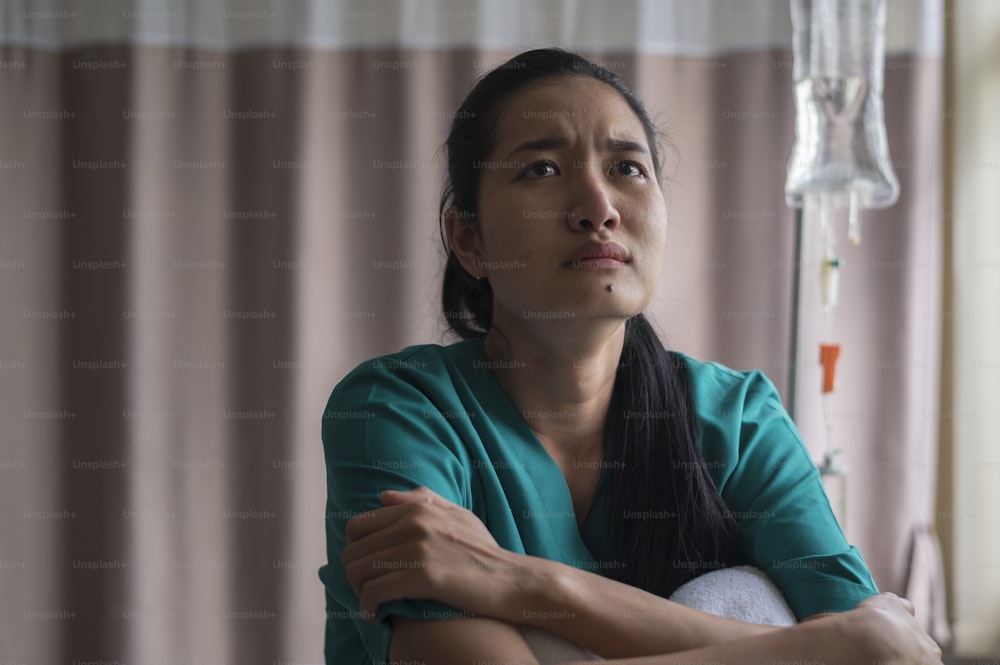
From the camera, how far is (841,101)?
5.52 ft

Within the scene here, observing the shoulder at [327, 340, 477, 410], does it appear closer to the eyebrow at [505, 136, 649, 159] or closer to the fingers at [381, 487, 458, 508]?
the fingers at [381, 487, 458, 508]

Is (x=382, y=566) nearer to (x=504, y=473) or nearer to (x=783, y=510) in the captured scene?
(x=504, y=473)

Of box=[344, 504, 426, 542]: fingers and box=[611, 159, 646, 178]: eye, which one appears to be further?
box=[611, 159, 646, 178]: eye

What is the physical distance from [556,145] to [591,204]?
110mm

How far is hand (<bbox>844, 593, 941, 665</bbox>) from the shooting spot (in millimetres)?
986

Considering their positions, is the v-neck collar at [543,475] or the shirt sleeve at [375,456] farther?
the v-neck collar at [543,475]

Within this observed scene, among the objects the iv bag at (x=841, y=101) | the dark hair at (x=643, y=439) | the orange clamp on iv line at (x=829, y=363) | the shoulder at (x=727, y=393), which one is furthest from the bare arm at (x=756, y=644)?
the iv bag at (x=841, y=101)

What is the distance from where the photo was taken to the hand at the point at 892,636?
3.24ft

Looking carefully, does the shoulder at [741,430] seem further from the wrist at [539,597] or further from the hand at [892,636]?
the wrist at [539,597]

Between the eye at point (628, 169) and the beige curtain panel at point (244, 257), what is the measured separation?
3.89 ft

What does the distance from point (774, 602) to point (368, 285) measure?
63.1 inches

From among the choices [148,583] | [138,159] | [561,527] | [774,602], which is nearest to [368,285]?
[138,159]

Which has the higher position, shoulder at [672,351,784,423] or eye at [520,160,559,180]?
eye at [520,160,559,180]

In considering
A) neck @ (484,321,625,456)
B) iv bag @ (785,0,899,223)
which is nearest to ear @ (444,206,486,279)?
neck @ (484,321,625,456)
